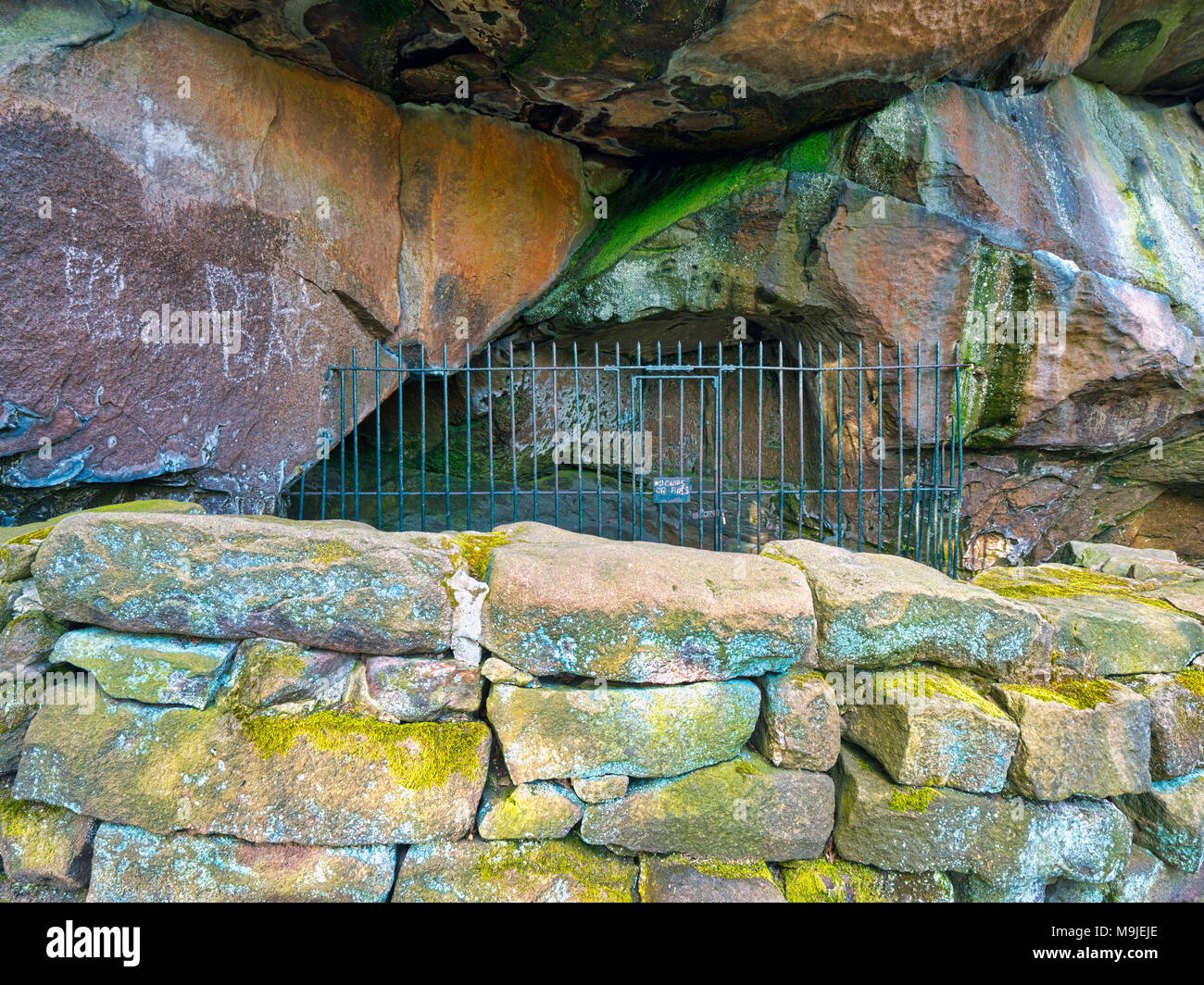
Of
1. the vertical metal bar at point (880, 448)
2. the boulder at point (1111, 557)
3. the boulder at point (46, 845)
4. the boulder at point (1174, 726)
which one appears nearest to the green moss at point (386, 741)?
the boulder at point (46, 845)

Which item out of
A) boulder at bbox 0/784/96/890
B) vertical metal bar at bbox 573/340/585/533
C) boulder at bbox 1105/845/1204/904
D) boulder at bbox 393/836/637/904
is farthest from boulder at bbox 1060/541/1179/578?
boulder at bbox 0/784/96/890

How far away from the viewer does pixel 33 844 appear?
86.9 inches

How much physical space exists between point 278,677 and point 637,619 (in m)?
1.20

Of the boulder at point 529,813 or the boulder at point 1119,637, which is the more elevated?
the boulder at point 1119,637

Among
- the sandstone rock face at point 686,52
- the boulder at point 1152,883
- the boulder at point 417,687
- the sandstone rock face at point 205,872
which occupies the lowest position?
the boulder at point 1152,883

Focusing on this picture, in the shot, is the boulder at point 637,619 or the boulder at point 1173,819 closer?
the boulder at point 637,619

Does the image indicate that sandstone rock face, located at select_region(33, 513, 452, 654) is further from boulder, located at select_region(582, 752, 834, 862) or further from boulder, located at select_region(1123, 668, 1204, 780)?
boulder, located at select_region(1123, 668, 1204, 780)

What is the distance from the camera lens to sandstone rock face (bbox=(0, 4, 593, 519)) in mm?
3123

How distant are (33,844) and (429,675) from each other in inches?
54.9

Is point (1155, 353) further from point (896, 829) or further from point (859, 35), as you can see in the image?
point (896, 829)

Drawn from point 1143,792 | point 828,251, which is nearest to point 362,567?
point 1143,792

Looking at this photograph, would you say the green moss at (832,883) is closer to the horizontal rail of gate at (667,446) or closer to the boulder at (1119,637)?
the boulder at (1119,637)

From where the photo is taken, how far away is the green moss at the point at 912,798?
93.0 inches

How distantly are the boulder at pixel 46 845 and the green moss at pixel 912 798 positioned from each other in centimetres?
273
